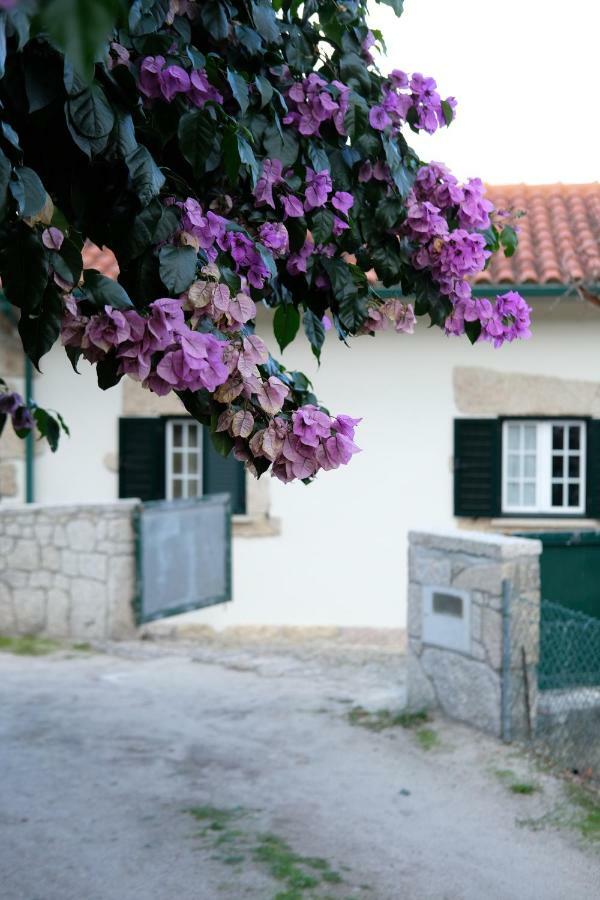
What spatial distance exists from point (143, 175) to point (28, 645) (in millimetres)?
7778

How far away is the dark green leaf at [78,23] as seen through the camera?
3.43ft

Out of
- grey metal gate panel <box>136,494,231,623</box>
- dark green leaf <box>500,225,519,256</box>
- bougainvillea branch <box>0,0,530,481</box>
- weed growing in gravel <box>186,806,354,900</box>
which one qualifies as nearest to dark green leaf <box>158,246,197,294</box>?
bougainvillea branch <box>0,0,530,481</box>

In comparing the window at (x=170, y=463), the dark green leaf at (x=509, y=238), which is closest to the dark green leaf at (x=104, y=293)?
the dark green leaf at (x=509, y=238)

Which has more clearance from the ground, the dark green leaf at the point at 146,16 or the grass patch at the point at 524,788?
the dark green leaf at the point at 146,16

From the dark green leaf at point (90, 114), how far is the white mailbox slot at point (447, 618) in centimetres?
477

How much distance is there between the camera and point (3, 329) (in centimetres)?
1107

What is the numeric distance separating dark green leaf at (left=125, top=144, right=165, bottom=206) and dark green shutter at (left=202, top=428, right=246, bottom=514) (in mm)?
8434

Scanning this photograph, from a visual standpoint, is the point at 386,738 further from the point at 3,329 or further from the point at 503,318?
the point at 3,329

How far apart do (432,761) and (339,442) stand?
4059 millimetres

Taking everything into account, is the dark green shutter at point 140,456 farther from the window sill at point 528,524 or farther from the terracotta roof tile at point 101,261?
the window sill at point 528,524

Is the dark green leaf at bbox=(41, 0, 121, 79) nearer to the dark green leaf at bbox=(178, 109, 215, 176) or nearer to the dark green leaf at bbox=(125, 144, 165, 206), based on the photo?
the dark green leaf at bbox=(125, 144, 165, 206)

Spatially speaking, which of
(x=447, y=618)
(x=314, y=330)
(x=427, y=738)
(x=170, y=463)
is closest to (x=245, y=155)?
(x=314, y=330)

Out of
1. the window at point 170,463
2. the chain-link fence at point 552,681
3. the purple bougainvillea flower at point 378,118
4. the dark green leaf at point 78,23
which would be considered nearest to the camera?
the dark green leaf at point 78,23

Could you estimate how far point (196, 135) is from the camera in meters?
2.93
